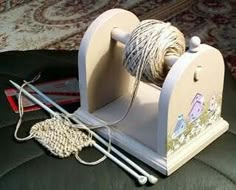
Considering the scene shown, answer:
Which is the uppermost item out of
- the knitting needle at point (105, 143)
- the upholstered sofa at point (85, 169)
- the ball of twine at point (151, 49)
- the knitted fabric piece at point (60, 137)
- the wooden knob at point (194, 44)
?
the wooden knob at point (194, 44)

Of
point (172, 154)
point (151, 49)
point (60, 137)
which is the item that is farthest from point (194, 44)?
point (60, 137)

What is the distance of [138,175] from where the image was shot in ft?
2.88

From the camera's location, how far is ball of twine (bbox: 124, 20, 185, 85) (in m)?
0.90

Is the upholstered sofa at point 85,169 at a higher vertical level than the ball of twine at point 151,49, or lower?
lower

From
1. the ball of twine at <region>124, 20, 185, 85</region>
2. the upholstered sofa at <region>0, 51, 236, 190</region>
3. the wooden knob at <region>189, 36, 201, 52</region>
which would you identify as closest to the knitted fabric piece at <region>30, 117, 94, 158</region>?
the upholstered sofa at <region>0, 51, 236, 190</region>

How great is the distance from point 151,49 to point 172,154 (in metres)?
0.19

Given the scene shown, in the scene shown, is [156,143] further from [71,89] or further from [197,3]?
[197,3]

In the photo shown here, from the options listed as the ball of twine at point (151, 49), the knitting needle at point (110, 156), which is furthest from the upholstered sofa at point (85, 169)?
the ball of twine at point (151, 49)

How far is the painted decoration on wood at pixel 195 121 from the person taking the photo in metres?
0.88

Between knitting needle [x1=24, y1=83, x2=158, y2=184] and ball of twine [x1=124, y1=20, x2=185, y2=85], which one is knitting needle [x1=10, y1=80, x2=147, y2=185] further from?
ball of twine [x1=124, y1=20, x2=185, y2=85]

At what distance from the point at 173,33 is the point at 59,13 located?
1261 millimetres

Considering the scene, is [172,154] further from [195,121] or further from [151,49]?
[151,49]

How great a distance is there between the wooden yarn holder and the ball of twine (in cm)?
5

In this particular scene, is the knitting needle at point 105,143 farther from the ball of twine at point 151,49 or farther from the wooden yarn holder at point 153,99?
the ball of twine at point 151,49
